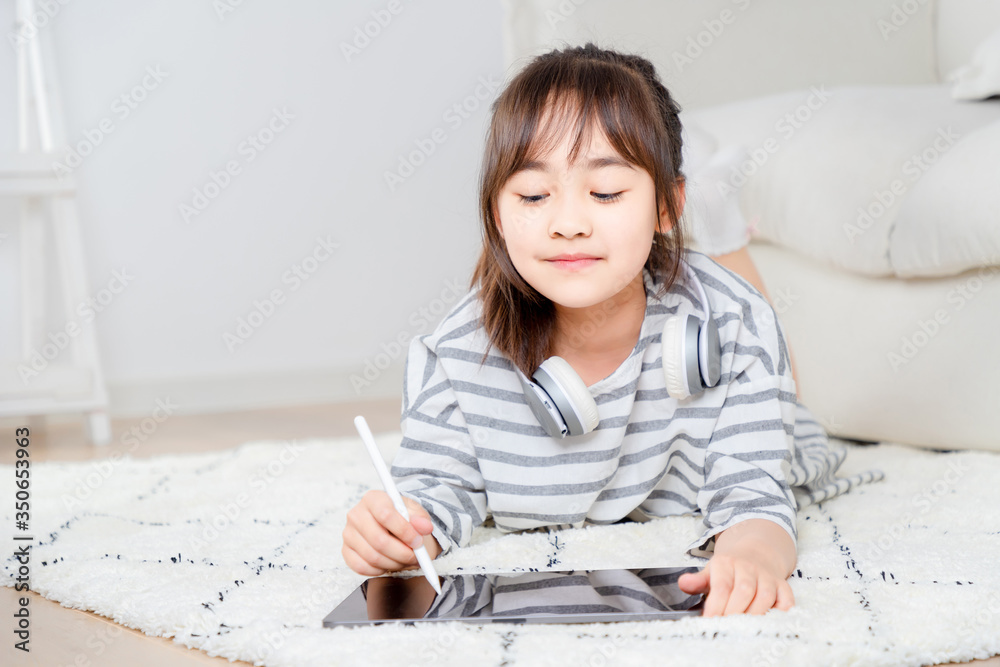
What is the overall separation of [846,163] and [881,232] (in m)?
0.14

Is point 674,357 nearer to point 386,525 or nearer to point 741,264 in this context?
point 386,525

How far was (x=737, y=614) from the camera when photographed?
21.5 inches

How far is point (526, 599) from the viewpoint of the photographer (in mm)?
584

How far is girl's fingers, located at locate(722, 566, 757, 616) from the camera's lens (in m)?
0.55

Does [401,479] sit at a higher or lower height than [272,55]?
lower

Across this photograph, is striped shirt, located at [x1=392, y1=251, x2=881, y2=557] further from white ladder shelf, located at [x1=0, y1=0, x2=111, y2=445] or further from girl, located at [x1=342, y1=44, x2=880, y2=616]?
white ladder shelf, located at [x1=0, y1=0, x2=111, y2=445]

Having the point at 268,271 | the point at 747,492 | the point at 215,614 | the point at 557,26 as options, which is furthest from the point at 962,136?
the point at 268,271

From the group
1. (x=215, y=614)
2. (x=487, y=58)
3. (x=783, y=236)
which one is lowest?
(x=215, y=614)

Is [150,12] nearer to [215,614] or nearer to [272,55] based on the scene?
[272,55]

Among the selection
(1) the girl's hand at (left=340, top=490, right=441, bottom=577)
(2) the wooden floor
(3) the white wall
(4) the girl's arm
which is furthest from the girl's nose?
(3) the white wall

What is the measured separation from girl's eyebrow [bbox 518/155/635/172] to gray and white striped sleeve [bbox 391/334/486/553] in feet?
0.72

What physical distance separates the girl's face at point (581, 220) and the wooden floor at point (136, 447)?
0.36 m

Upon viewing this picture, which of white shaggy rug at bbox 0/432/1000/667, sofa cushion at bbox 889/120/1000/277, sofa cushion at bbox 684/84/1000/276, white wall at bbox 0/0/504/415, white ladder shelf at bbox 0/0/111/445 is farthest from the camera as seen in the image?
white wall at bbox 0/0/504/415

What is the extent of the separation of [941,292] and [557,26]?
877 mm
